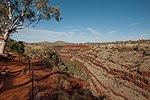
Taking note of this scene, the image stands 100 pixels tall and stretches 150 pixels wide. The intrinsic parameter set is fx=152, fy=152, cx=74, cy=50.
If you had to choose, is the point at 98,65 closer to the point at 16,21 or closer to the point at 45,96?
the point at 16,21

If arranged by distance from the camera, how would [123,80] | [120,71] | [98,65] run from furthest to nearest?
[98,65]
[120,71]
[123,80]

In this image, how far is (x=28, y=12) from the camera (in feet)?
61.1

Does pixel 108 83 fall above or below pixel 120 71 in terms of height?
below

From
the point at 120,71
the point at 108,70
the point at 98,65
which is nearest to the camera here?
the point at 120,71

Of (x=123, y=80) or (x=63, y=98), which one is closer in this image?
(x=63, y=98)

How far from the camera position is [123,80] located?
1958cm

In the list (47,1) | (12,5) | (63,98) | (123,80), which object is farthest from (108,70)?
(63,98)

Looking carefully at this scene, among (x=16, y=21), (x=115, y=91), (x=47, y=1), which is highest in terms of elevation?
(x=47, y=1)

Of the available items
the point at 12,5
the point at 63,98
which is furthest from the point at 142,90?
the point at 12,5

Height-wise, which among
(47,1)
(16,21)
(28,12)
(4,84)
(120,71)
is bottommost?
(120,71)

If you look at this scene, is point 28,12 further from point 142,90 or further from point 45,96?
point 142,90

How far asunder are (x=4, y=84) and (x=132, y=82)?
46.3 ft

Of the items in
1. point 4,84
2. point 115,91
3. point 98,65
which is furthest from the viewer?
point 98,65

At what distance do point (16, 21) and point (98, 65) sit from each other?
17981mm
